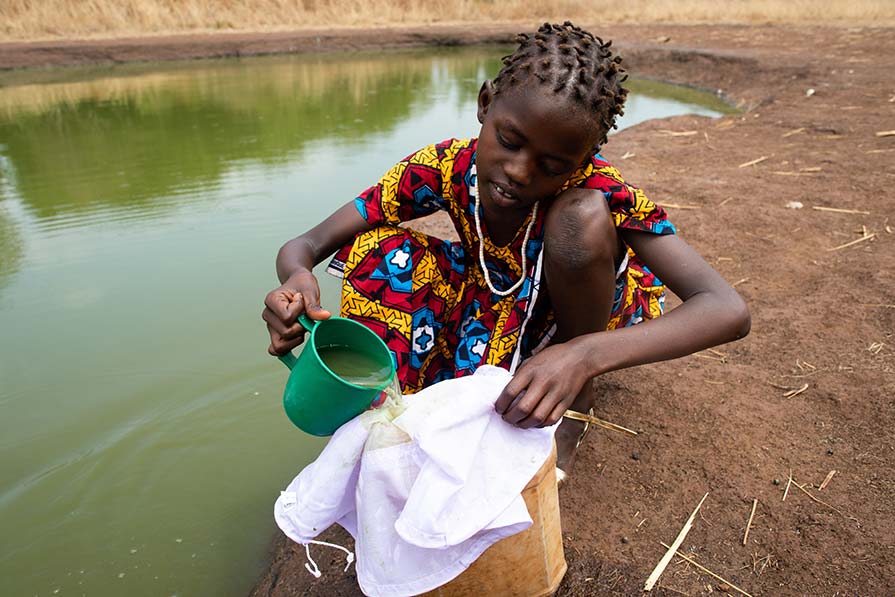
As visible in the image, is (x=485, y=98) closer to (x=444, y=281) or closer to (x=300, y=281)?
(x=444, y=281)

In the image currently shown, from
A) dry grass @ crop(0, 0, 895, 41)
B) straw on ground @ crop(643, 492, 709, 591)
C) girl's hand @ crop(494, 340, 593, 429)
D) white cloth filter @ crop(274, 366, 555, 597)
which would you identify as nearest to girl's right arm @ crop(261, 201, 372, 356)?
white cloth filter @ crop(274, 366, 555, 597)

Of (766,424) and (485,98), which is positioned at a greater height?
(485,98)

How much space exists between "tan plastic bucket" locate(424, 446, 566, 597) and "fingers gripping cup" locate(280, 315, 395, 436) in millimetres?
339

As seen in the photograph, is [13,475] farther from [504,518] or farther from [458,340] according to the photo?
[504,518]

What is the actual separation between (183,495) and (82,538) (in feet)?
0.86

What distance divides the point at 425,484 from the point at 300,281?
57 cm

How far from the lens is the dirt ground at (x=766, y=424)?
1500 millimetres

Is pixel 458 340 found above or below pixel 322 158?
above

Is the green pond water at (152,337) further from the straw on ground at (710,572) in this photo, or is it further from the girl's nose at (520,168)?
the girl's nose at (520,168)

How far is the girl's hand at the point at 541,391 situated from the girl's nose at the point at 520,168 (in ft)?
1.29

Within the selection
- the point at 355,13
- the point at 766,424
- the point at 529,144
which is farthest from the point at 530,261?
the point at 355,13

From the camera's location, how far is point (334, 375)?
46.0 inches

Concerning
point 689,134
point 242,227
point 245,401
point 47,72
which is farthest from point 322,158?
point 47,72

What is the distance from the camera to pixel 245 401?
91.4 inches
